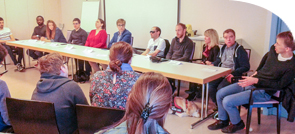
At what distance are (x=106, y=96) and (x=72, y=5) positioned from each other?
6540 millimetres

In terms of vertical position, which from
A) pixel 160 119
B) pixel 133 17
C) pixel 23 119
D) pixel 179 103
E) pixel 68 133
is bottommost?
pixel 179 103

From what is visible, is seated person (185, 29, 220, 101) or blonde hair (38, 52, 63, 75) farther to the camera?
seated person (185, 29, 220, 101)

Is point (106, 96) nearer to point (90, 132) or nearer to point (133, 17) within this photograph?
point (90, 132)

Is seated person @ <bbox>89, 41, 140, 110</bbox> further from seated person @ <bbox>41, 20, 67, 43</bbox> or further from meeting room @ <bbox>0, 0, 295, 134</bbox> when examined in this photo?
seated person @ <bbox>41, 20, 67, 43</bbox>

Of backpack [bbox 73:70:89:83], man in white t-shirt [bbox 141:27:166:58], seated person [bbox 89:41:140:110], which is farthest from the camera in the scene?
backpack [bbox 73:70:89:83]

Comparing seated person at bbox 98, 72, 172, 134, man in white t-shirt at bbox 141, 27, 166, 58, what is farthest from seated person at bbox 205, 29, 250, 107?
seated person at bbox 98, 72, 172, 134

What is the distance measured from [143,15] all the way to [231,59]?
3.12m

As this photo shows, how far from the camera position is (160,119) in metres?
1.05

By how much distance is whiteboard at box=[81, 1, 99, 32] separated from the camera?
7095mm

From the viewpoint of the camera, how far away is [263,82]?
2.59 m

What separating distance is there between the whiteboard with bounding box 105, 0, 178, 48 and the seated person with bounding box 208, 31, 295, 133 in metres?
2.88

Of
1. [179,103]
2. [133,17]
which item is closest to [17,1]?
[133,17]

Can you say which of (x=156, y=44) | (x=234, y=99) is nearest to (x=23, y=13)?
(x=156, y=44)

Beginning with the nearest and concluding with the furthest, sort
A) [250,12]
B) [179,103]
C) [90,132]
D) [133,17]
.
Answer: [90,132], [179,103], [250,12], [133,17]
